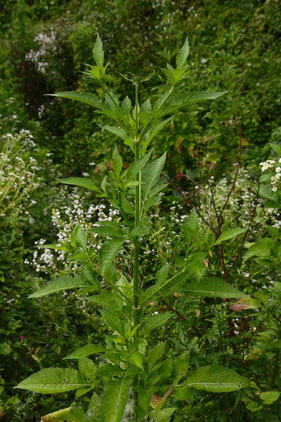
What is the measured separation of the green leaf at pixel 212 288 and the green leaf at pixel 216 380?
27 centimetres

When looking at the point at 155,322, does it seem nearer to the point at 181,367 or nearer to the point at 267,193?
the point at 181,367

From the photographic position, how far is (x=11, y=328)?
235 cm

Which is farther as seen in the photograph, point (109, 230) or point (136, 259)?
point (136, 259)

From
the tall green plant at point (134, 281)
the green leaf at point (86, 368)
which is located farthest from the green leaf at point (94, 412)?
the green leaf at point (86, 368)

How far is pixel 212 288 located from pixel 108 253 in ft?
1.08

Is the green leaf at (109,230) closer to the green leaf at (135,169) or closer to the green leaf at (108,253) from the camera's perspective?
the green leaf at (108,253)

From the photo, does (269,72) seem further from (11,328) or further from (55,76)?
(11,328)

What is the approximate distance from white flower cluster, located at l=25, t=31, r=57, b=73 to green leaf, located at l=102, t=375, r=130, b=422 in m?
5.63

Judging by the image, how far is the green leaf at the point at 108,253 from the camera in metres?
1.06

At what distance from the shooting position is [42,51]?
630 centimetres

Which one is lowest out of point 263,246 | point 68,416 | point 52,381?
point 68,416

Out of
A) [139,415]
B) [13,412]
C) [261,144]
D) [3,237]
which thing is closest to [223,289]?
[139,415]

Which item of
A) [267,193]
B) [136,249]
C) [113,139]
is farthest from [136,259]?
[113,139]

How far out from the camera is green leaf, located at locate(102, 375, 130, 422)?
113 cm
